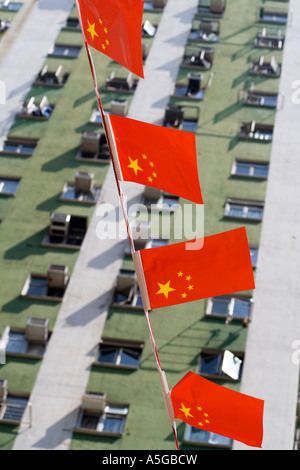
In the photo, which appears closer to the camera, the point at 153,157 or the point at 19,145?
the point at 153,157

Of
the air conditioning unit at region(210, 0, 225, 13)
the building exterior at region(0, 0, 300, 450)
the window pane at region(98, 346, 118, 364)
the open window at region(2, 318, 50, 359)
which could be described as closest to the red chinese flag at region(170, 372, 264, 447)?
the building exterior at region(0, 0, 300, 450)

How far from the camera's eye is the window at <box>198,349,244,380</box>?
46844 millimetres

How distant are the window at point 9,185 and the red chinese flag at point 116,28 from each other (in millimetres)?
26519

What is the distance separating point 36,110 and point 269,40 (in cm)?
1624

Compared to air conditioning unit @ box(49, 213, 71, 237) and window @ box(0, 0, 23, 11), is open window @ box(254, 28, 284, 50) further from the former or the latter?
air conditioning unit @ box(49, 213, 71, 237)

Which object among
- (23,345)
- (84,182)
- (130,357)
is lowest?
(23,345)

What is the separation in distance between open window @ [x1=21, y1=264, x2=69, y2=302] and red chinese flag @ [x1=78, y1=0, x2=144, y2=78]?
21.1 meters

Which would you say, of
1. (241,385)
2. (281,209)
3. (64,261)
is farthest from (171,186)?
(281,209)

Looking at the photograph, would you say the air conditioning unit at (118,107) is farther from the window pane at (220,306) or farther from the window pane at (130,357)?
the window pane at (130,357)

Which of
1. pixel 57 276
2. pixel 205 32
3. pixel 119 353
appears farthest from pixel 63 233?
pixel 205 32

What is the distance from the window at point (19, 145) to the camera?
5997 centimetres

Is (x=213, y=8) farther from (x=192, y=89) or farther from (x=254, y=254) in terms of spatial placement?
(x=254, y=254)

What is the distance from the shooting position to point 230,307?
49.9m

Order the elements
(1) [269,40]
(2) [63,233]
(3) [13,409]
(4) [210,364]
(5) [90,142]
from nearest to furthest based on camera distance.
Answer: (3) [13,409] → (4) [210,364] → (2) [63,233] → (5) [90,142] → (1) [269,40]
